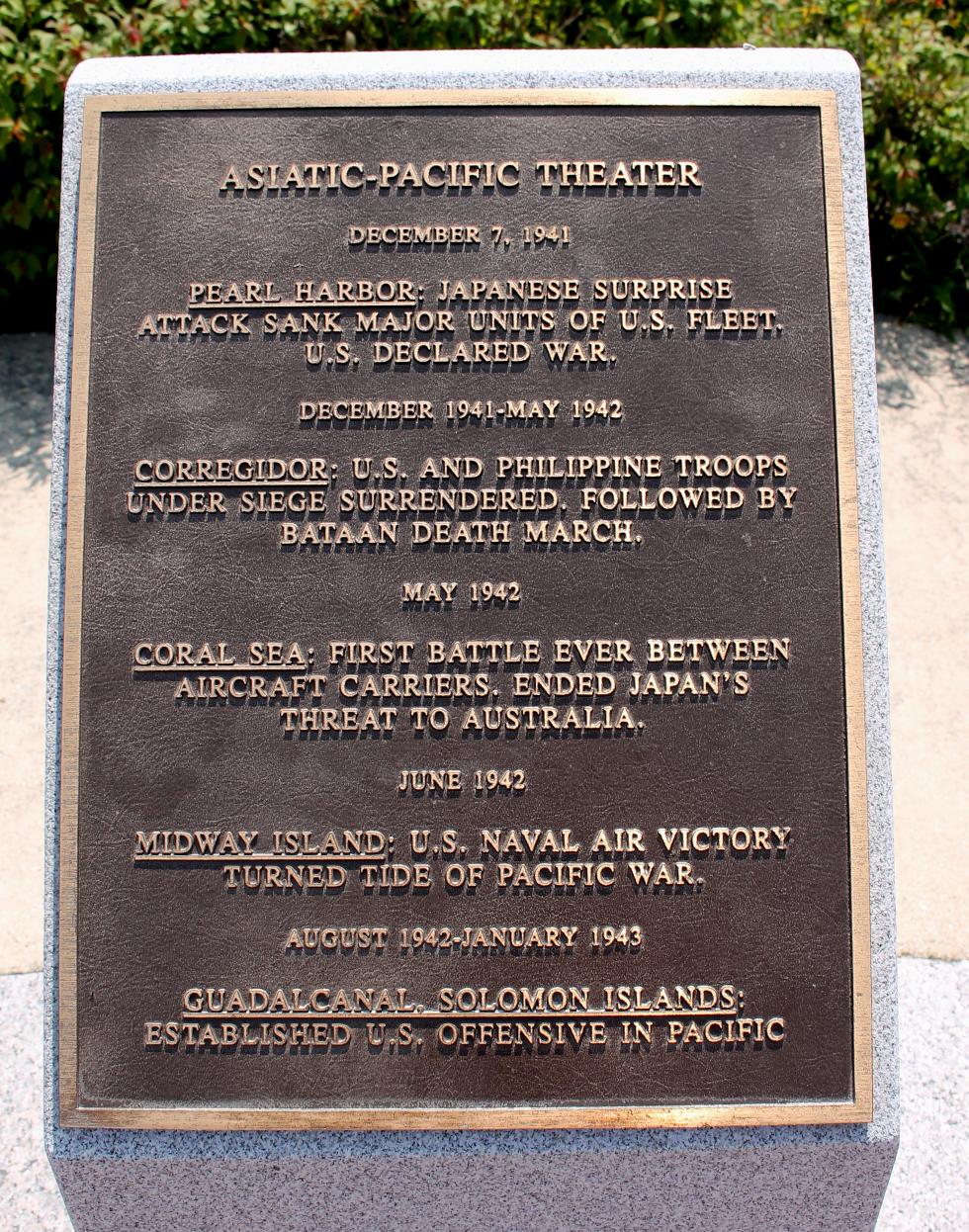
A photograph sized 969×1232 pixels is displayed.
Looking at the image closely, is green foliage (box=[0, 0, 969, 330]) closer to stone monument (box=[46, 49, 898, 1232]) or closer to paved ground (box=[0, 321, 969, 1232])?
paved ground (box=[0, 321, 969, 1232])

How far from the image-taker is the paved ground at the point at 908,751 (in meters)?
3.63

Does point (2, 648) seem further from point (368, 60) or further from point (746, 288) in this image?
point (746, 288)

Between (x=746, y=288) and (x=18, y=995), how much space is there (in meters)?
3.54

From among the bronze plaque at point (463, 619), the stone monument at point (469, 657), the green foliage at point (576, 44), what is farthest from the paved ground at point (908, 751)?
the bronze plaque at point (463, 619)

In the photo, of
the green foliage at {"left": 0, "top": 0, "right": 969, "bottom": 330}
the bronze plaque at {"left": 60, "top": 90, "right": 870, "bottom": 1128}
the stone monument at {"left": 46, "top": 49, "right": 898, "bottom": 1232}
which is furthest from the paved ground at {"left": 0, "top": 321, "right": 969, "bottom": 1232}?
the bronze plaque at {"left": 60, "top": 90, "right": 870, "bottom": 1128}

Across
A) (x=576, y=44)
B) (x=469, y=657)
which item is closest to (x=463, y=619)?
(x=469, y=657)

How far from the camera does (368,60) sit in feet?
11.0

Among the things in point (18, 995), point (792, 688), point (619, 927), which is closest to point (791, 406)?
point (792, 688)

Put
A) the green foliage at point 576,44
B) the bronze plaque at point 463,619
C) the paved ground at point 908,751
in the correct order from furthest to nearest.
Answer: the green foliage at point 576,44
the paved ground at point 908,751
the bronze plaque at point 463,619

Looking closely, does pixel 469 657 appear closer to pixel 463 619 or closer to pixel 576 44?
pixel 463 619

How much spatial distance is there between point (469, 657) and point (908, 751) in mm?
2367

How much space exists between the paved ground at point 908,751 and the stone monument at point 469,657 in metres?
0.59

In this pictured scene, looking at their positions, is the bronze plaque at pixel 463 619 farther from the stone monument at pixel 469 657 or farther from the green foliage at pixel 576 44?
the green foliage at pixel 576 44

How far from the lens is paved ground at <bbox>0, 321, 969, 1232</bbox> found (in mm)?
3633
